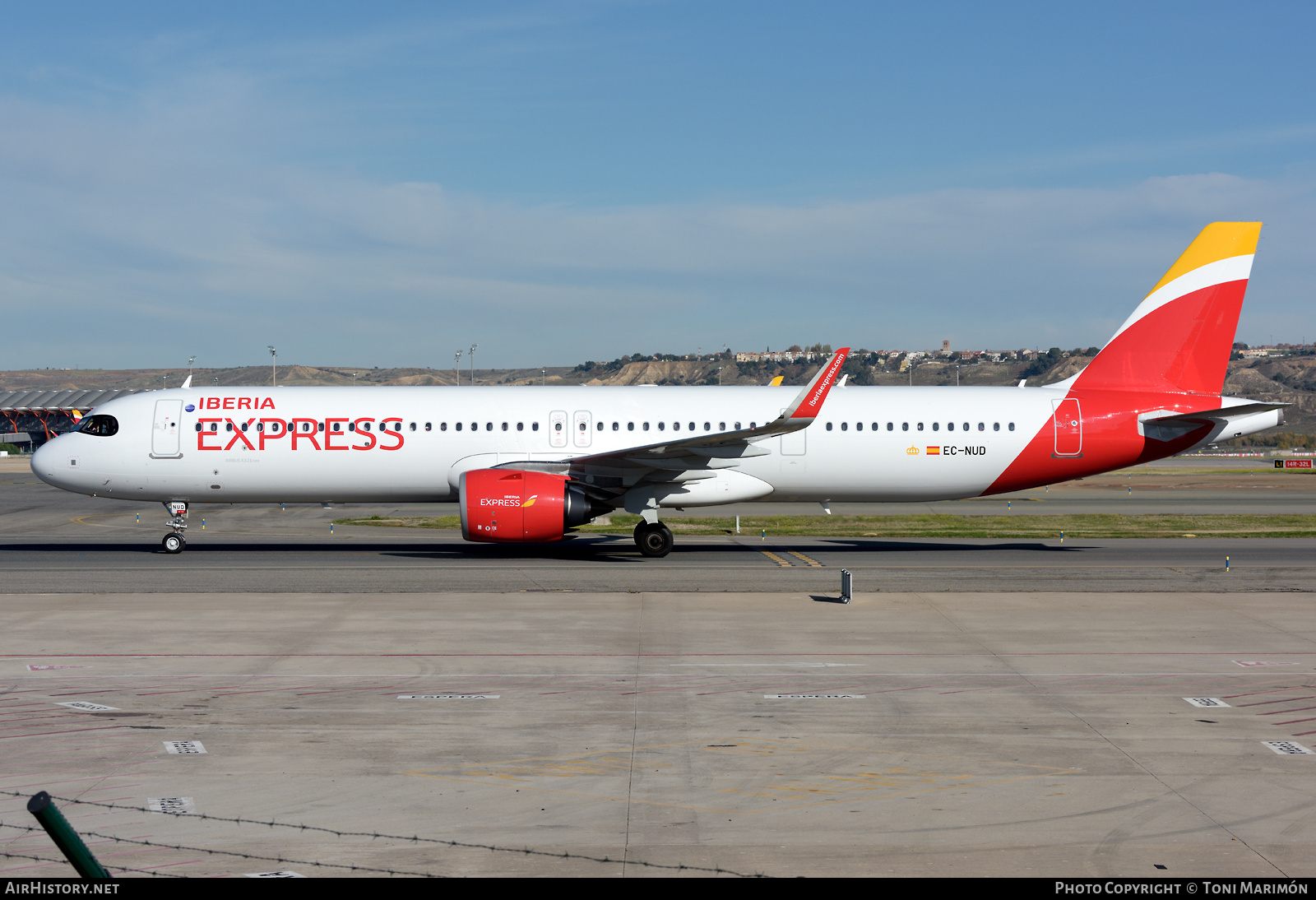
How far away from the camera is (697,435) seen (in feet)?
86.9

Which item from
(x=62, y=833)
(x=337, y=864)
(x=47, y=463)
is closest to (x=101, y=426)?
(x=47, y=463)

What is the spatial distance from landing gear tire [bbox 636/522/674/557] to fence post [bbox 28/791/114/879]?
880 inches

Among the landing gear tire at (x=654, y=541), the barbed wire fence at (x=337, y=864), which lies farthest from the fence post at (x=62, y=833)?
the landing gear tire at (x=654, y=541)

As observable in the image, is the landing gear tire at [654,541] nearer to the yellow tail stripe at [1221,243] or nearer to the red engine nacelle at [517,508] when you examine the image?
the red engine nacelle at [517,508]

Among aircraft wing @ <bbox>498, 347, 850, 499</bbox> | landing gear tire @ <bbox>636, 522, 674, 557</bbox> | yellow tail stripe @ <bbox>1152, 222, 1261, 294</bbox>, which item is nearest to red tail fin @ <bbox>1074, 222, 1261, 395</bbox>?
yellow tail stripe @ <bbox>1152, 222, 1261, 294</bbox>

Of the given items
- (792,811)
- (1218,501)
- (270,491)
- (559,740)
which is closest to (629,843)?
(792,811)

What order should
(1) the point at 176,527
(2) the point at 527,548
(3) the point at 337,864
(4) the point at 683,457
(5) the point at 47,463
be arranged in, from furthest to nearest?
(2) the point at 527,548
(1) the point at 176,527
(5) the point at 47,463
(4) the point at 683,457
(3) the point at 337,864

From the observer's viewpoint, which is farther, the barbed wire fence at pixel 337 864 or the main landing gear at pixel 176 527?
the main landing gear at pixel 176 527

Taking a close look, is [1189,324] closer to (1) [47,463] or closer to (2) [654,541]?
(2) [654,541]

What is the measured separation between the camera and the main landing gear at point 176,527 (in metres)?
26.3

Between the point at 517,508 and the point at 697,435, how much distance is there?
5.34 meters

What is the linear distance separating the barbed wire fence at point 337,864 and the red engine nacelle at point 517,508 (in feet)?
49.7

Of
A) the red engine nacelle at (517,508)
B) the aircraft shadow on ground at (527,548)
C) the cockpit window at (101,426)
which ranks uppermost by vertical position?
the cockpit window at (101,426)

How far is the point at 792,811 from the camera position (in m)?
8.35
